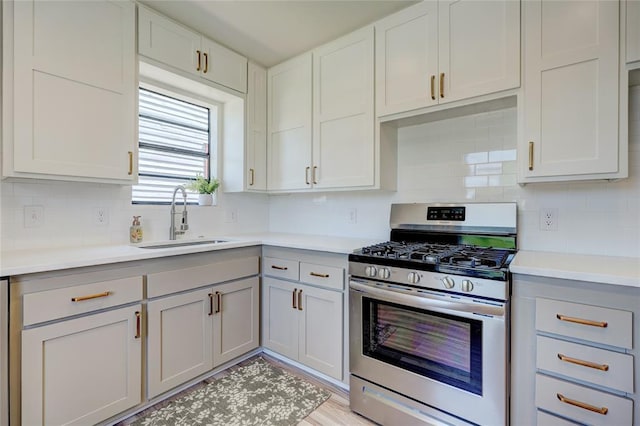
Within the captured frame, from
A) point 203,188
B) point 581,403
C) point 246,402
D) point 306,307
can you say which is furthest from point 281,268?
point 581,403

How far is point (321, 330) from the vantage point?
2100mm

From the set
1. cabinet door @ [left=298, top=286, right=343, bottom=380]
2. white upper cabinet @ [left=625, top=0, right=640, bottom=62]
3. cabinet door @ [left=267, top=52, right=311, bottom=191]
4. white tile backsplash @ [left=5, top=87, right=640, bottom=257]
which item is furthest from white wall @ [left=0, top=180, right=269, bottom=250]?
white upper cabinet @ [left=625, top=0, right=640, bottom=62]

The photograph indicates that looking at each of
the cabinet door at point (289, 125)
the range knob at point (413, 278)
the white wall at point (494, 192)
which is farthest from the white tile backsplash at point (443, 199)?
the range knob at point (413, 278)

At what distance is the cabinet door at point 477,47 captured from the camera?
1677 mm

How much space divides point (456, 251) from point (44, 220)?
2468 mm

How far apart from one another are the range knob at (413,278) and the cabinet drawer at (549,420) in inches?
29.1

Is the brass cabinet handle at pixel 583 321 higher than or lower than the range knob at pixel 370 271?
lower

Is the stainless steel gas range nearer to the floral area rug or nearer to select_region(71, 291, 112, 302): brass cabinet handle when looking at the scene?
the floral area rug

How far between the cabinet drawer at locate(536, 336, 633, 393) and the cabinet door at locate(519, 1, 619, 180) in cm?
81

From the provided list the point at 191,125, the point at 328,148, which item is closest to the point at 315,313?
the point at 328,148

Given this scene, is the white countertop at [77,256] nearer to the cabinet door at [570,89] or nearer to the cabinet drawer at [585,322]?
the cabinet drawer at [585,322]

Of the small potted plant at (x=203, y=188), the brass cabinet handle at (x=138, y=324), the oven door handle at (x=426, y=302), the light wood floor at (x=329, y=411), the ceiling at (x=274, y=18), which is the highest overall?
the ceiling at (x=274, y=18)

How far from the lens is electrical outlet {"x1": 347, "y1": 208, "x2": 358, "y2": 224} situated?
8.70 ft

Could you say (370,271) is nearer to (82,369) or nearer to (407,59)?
(407,59)
